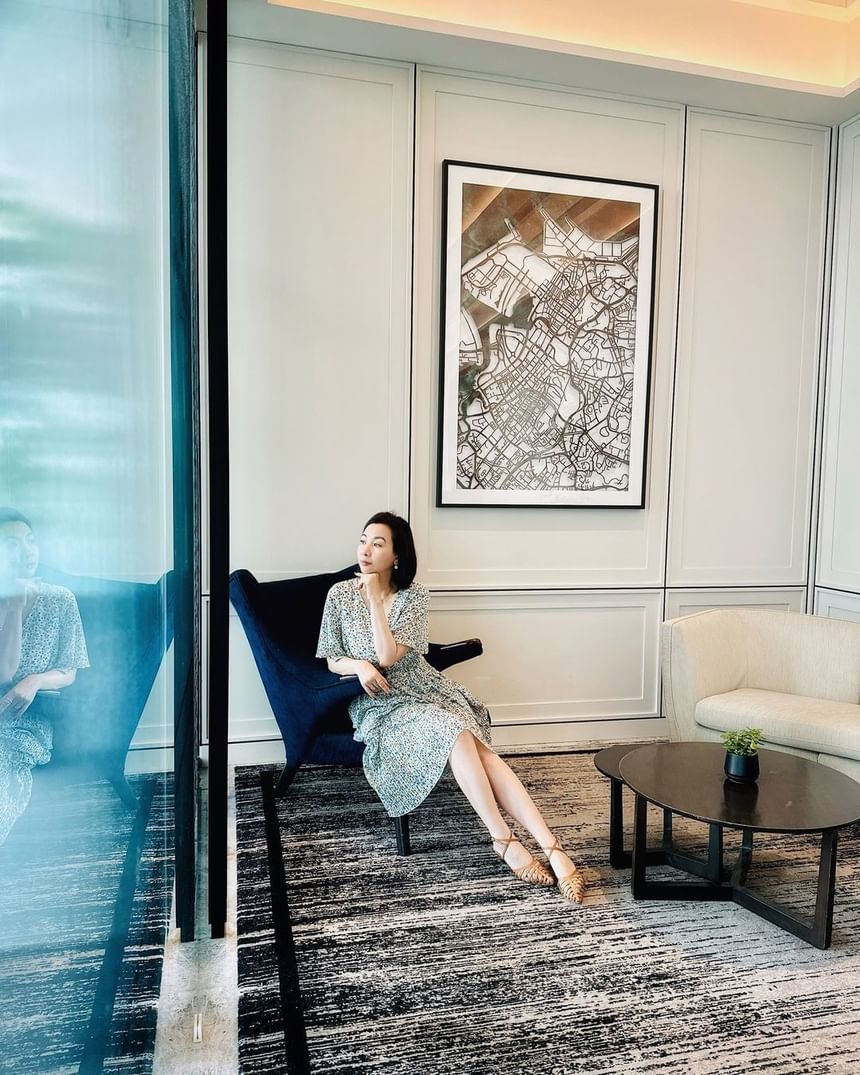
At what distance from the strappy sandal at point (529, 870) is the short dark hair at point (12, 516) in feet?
7.66

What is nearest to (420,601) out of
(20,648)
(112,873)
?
(112,873)

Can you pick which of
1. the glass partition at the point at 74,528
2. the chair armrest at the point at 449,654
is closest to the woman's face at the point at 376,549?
the chair armrest at the point at 449,654

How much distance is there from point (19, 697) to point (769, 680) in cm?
364

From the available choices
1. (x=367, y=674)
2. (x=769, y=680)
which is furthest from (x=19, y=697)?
(x=769, y=680)

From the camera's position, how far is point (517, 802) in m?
2.50

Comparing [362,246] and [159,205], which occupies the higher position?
[362,246]

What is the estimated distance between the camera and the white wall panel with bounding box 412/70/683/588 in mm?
3520

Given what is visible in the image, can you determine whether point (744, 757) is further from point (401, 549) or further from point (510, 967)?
point (401, 549)

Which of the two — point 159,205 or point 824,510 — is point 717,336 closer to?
point 824,510

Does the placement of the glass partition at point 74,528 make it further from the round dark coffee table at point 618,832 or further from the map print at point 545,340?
the map print at point 545,340

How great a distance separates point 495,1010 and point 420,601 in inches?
54.8

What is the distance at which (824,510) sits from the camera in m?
4.08

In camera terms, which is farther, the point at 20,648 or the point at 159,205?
the point at 159,205

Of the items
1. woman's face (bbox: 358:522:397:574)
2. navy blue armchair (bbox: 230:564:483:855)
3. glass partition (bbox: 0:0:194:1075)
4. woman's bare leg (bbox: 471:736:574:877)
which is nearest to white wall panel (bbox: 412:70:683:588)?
Result: navy blue armchair (bbox: 230:564:483:855)
